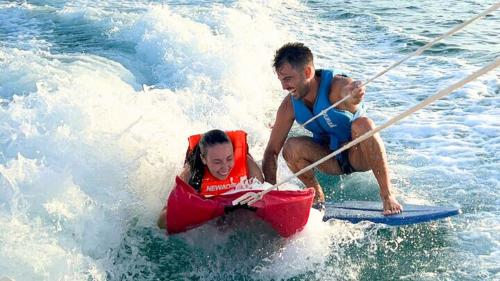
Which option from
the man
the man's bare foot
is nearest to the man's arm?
the man

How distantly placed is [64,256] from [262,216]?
1.39 metres

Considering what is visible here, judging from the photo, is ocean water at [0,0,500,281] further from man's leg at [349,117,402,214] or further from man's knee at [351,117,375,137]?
man's knee at [351,117,375,137]

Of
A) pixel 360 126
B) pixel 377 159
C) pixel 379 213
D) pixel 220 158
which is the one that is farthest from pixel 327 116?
pixel 220 158

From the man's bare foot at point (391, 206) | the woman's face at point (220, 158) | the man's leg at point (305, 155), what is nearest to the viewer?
the woman's face at point (220, 158)

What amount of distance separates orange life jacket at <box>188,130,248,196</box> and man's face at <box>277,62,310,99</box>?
57cm

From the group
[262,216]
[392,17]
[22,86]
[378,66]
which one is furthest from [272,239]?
[392,17]

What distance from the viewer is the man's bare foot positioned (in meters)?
4.55

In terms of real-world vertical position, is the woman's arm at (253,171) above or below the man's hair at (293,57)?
below

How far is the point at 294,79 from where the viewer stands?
4.66 meters

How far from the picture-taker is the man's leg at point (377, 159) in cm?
459

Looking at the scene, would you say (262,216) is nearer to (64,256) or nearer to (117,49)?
(64,256)

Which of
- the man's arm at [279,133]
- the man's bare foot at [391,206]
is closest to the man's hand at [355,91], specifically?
the man's arm at [279,133]

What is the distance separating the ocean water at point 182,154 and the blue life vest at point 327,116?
63 centimetres

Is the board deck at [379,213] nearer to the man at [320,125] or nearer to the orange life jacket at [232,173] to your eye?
the man at [320,125]
